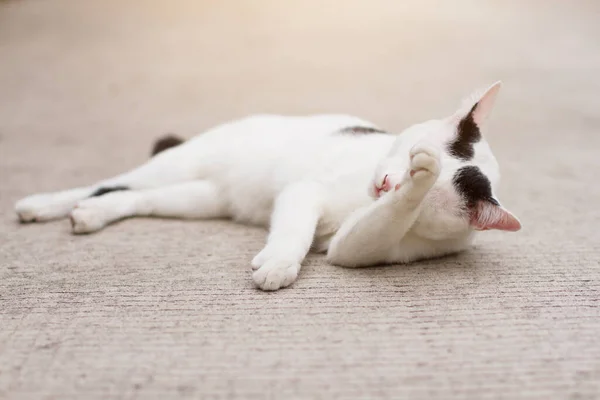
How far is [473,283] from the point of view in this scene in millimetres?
1172

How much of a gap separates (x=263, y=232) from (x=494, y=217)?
67 cm

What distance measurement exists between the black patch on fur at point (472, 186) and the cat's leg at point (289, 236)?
34cm

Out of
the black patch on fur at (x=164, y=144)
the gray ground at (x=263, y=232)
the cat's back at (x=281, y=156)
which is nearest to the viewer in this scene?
the gray ground at (x=263, y=232)

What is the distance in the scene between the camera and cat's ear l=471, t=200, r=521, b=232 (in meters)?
1.08

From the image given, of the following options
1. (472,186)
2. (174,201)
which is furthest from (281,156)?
(472,186)

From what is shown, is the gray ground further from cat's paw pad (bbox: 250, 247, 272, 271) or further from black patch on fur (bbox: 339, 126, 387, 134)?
black patch on fur (bbox: 339, 126, 387, 134)

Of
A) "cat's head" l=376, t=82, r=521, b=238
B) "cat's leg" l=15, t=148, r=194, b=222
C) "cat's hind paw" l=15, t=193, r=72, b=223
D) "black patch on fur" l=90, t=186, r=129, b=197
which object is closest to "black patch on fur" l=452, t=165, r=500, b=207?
"cat's head" l=376, t=82, r=521, b=238

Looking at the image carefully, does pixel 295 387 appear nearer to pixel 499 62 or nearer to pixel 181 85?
pixel 181 85

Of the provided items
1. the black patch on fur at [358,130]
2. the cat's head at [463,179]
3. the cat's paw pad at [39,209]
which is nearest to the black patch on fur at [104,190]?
the cat's paw pad at [39,209]

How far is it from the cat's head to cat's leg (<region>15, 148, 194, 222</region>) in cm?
75

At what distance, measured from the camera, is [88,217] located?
4.88 ft

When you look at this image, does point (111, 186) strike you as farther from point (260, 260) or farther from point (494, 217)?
point (494, 217)

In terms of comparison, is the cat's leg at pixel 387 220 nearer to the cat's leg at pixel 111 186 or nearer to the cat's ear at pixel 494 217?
the cat's ear at pixel 494 217

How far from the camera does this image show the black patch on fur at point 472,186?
1.11m
